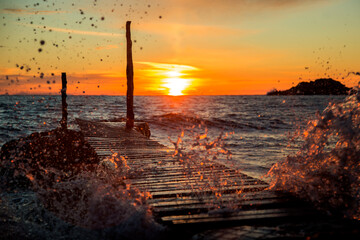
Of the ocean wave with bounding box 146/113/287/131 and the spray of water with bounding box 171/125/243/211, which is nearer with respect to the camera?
the spray of water with bounding box 171/125/243/211

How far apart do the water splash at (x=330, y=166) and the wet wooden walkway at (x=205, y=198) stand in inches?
15.0

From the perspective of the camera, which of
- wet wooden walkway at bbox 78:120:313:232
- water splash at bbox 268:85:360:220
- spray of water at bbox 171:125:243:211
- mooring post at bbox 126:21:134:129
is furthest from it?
mooring post at bbox 126:21:134:129

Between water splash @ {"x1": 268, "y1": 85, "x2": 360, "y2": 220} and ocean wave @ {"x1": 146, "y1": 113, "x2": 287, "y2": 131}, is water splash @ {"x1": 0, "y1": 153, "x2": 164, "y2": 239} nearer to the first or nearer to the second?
water splash @ {"x1": 268, "y1": 85, "x2": 360, "y2": 220}

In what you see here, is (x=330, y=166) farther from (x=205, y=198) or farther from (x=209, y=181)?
(x=205, y=198)

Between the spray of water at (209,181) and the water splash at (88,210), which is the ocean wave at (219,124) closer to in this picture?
the spray of water at (209,181)

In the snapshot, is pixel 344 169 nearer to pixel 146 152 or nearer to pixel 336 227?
pixel 336 227

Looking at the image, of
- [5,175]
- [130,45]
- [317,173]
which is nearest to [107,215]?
[317,173]

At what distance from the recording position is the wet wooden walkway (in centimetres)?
386

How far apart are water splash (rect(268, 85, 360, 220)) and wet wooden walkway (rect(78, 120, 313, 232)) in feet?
1.25

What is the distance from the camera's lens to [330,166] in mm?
5172

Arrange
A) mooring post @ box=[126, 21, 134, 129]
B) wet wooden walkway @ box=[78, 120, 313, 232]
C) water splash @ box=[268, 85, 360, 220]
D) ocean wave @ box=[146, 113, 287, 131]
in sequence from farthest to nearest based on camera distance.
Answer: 1. ocean wave @ box=[146, 113, 287, 131]
2. mooring post @ box=[126, 21, 134, 129]
3. water splash @ box=[268, 85, 360, 220]
4. wet wooden walkway @ box=[78, 120, 313, 232]

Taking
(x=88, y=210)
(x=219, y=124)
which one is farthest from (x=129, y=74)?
(x=219, y=124)

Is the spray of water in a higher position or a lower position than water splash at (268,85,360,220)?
lower

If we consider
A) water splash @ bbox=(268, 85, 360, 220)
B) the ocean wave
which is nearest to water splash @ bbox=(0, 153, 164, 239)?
water splash @ bbox=(268, 85, 360, 220)
